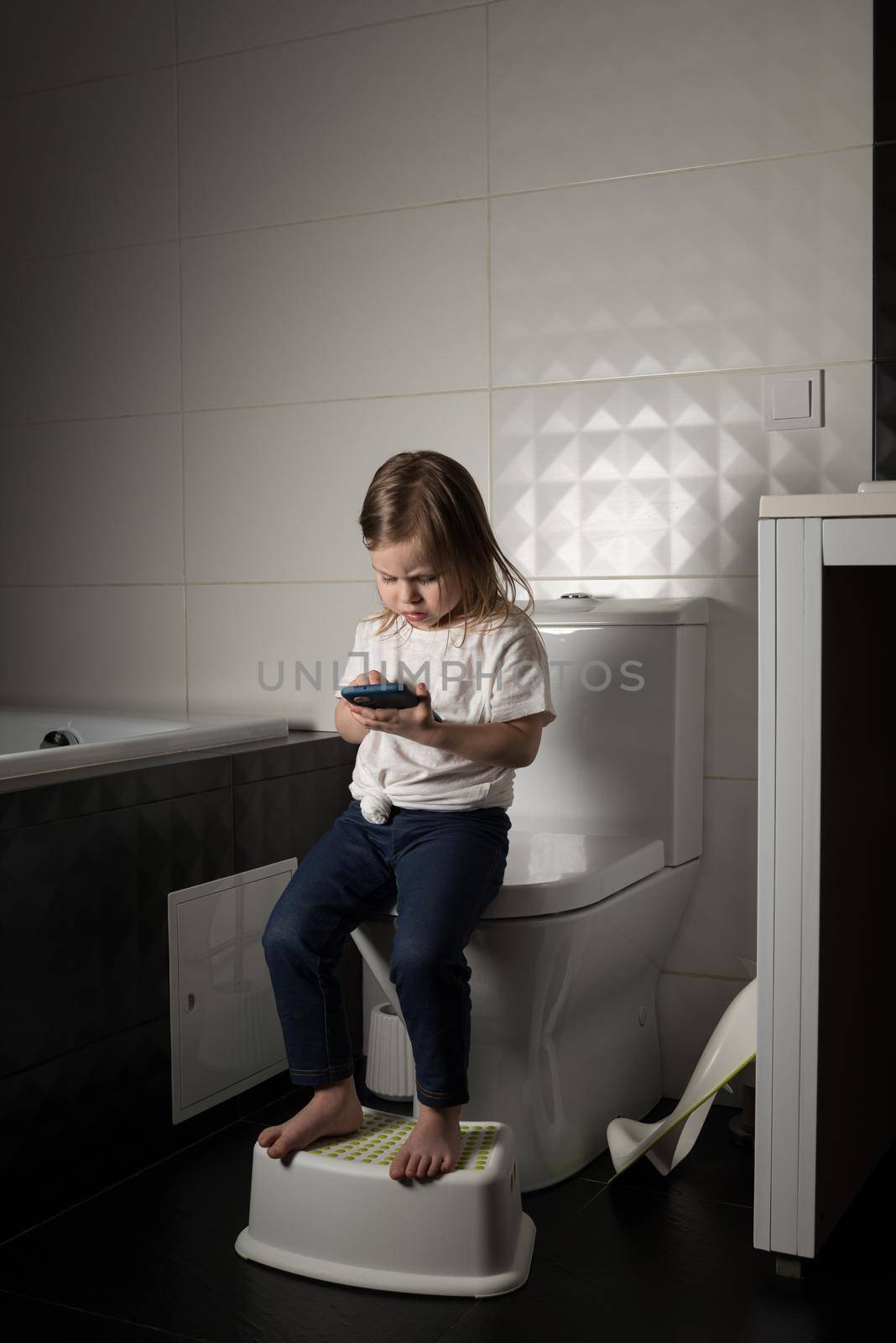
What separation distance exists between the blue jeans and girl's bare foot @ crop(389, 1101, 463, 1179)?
2 centimetres

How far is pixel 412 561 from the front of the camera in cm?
150

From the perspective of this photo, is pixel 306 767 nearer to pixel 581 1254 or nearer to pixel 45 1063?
pixel 45 1063

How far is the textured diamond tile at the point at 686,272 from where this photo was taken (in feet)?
5.82

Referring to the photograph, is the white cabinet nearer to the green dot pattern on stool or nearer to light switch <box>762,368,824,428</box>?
the green dot pattern on stool

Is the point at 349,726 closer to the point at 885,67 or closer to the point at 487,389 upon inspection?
the point at 487,389

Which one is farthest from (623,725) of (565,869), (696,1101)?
(696,1101)

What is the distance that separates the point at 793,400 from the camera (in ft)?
5.90

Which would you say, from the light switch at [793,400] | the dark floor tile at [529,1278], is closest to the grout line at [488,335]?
the light switch at [793,400]

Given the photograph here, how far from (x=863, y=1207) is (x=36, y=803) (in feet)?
3.67

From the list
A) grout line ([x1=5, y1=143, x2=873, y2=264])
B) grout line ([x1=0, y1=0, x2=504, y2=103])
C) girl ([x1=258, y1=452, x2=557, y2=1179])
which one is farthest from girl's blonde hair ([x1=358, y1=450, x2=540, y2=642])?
grout line ([x1=0, y1=0, x2=504, y2=103])

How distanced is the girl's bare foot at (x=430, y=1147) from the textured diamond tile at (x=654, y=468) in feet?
3.04

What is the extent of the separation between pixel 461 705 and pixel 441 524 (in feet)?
0.74

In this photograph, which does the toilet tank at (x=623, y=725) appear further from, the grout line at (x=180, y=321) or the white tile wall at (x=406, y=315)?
the grout line at (x=180, y=321)

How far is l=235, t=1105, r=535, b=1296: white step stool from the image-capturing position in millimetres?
1292
